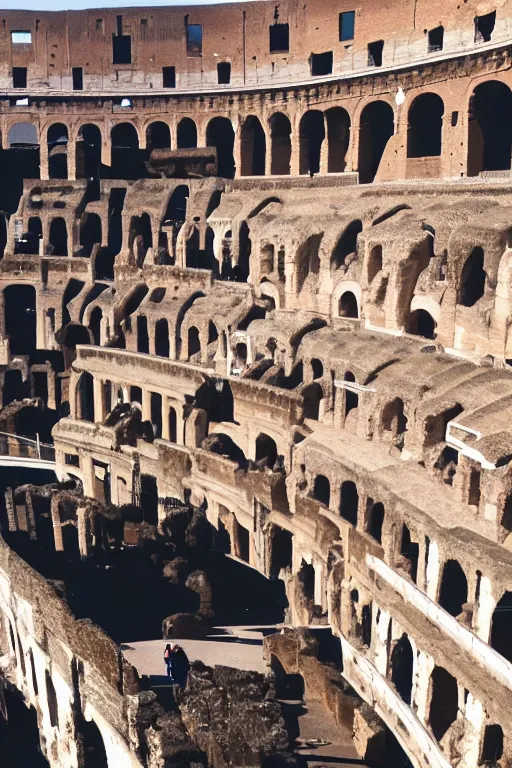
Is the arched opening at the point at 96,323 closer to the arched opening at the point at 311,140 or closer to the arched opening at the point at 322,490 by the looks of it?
the arched opening at the point at 311,140

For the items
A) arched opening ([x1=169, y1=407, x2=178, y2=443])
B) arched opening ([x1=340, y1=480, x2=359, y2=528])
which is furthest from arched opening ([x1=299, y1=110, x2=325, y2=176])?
arched opening ([x1=340, y1=480, x2=359, y2=528])

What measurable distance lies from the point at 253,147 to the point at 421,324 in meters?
18.0

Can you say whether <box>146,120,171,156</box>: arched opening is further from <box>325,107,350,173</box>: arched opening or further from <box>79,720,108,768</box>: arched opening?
<box>79,720,108,768</box>: arched opening

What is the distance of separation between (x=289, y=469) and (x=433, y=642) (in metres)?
8.23

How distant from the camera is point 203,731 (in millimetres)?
14031

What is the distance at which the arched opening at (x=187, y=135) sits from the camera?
43.7 m

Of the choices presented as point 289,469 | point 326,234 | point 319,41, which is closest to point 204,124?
point 319,41

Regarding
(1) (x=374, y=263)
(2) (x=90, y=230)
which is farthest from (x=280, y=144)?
(1) (x=374, y=263)

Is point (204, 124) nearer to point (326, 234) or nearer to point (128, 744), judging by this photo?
point (326, 234)

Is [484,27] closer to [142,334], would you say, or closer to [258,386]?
[142,334]

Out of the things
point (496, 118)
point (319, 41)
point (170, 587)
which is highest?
point (319, 41)

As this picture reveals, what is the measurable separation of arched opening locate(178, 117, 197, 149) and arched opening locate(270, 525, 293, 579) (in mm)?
25472

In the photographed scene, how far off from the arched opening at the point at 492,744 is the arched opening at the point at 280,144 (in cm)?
2981

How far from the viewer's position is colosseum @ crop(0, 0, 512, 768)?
626 inches
